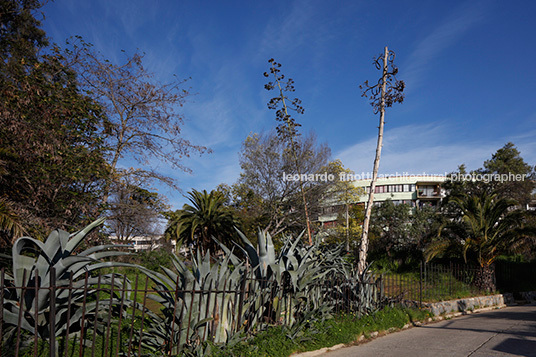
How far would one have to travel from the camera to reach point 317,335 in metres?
6.83

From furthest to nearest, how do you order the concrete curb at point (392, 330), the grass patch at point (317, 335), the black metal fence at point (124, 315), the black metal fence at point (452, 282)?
the black metal fence at point (452, 282), the concrete curb at point (392, 330), the grass patch at point (317, 335), the black metal fence at point (124, 315)

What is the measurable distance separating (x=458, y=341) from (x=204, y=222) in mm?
14674

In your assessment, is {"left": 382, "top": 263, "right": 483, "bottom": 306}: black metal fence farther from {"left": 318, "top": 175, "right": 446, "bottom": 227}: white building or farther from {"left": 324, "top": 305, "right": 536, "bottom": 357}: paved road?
{"left": 318, "top": 175, "right": 446, "bottom": 227}: white building

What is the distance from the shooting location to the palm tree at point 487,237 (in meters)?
14.8

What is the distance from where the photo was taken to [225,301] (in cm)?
581

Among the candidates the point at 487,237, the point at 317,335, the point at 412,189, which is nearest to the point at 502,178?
the point at 487,237

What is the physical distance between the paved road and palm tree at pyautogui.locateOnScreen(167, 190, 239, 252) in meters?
12.5

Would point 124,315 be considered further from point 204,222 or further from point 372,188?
point 204,222

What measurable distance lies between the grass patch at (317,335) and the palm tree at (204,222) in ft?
39.7

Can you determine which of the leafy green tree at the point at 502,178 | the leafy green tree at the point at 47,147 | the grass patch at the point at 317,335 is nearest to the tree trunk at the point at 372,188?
the grass patch at the point at 317,335

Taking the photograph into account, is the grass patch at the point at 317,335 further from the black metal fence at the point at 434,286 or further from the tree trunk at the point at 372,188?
the tree trunk at the point at 372,188

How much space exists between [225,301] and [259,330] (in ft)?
3.18

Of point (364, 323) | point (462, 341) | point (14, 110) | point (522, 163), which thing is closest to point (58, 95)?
point (14, 110)

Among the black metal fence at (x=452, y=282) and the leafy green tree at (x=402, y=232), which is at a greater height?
the leafy green tree at (x=402, y=232)
